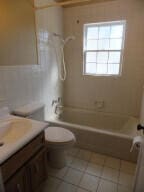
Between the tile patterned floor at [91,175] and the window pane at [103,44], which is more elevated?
the window pane at [103,44]

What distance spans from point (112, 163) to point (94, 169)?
29 cm

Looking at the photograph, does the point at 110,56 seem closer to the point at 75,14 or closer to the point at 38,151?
the point at 75,14

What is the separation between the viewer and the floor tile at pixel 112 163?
187 cm

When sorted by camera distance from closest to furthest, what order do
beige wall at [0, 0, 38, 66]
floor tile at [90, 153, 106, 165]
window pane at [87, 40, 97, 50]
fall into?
beige wall at [0, 0, 38, 66], floor tile at [90, 153, 106, 165], window pane at [87, 40, 97, 50]

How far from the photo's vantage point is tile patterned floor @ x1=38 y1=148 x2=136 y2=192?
1.56 meters

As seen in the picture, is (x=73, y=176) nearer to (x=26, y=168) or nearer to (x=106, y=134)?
(x=106, y=134)

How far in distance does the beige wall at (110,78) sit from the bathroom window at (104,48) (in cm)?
10

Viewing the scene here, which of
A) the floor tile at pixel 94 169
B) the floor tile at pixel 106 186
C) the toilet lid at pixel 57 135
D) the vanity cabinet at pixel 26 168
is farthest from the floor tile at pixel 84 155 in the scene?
the vanity cabinet at pixel 26 168

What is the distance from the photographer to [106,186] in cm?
158

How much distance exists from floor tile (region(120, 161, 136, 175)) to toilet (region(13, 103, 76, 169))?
2.59 feet

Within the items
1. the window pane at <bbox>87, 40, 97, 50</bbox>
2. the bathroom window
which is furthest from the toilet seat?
the window pane at <bbox>87, 40, 97, 50</bbox>

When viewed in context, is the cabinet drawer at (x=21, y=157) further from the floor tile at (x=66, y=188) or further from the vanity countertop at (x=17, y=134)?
Answer: the floor tile at (x=66, y=188)

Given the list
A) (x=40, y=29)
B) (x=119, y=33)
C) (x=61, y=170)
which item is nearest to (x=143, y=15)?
(x=119, y=33)

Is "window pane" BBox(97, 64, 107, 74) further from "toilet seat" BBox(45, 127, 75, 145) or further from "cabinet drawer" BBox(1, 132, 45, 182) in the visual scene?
"cabinet drawer" BBox(1, 132, 45, 182)
